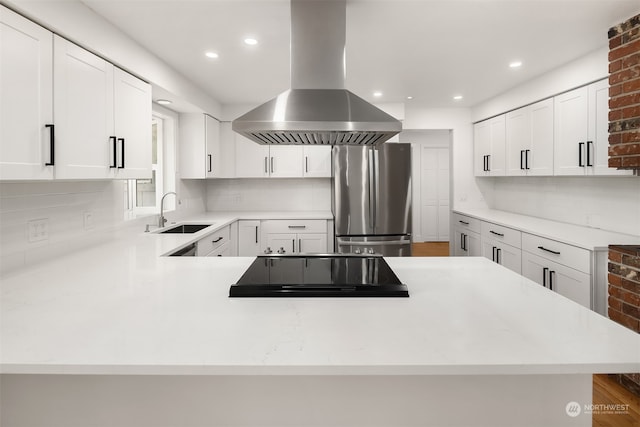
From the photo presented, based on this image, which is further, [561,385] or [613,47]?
[613,47]

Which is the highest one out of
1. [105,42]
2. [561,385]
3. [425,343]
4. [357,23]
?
[357,23]

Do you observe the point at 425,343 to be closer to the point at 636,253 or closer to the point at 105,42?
the point at 636,253

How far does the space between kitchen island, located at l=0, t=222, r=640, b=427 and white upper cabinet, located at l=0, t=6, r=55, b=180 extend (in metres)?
0.55

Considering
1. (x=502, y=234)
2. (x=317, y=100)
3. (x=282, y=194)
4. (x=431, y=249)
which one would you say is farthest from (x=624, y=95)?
(x=431, y=249)

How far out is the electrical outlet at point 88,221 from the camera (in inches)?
94.3

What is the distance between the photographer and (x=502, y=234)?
12.0 ft

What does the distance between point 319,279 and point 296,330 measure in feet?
1.46

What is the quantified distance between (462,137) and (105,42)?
4.31m

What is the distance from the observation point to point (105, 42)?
2.15 m

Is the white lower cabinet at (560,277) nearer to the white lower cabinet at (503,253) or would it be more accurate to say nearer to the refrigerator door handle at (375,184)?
the white lower cabinet at (503,253)

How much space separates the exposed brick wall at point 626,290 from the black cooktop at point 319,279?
5.18 ft

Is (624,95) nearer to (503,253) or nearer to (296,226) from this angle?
(503,253)

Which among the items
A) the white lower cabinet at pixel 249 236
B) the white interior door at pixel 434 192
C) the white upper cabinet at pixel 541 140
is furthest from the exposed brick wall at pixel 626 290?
the white interior door at pixel 434 192

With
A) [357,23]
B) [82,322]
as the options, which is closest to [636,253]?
[357,23]
